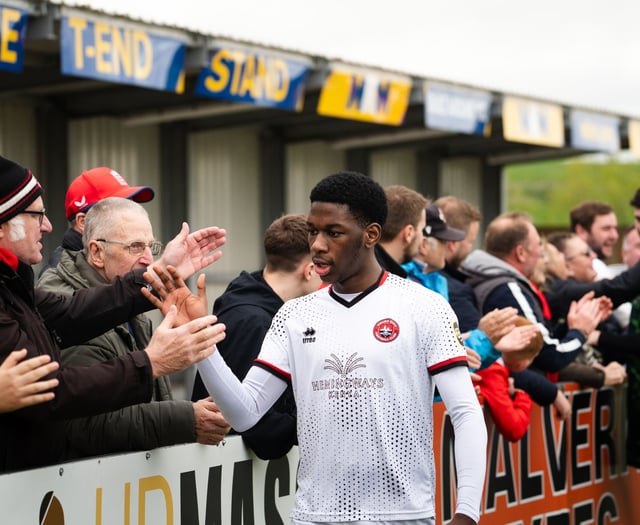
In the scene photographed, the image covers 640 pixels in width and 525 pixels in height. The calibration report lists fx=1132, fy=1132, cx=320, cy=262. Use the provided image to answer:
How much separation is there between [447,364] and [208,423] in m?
1.16

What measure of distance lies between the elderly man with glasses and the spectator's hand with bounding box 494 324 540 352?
165cm

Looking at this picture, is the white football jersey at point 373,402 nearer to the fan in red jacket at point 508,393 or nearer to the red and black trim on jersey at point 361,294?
the red and black trim on jersey at point 361,294

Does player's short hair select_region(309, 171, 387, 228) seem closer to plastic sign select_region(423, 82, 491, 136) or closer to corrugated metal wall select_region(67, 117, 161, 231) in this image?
corrugated metal wall select_region(67, 117, 161, 231)

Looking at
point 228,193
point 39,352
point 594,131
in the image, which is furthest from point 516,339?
point 594,131

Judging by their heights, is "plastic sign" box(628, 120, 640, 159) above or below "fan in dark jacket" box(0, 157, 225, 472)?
above

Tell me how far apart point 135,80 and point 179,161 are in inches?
185

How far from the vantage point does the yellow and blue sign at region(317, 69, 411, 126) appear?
13.2 m

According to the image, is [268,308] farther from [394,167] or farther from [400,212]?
[394,167]

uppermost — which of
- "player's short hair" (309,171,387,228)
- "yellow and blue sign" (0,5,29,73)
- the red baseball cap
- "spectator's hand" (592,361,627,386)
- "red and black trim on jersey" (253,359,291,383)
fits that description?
"yellow and blue sign" (0,5,29,73)

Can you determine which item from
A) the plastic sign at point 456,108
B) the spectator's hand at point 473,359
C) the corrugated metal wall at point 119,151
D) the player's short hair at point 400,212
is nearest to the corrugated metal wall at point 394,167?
the plastic sign at point 456,108

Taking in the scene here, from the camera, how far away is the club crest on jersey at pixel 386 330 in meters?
3.51

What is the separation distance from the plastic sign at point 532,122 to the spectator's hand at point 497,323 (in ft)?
33.9

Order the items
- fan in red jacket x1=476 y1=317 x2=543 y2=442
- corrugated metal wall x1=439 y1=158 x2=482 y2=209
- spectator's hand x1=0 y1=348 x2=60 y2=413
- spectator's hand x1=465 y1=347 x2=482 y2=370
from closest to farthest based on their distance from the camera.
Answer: spectator's hand x1=0 y1=348 x2=60 y2=413 → spectator's hand x1=465 y1=347 x2=482 y2=370 → fan in red jacket x1=476 y1=317 x2=543 y2=442 → corrugated metal wall x1=439 y1=158 x2=482 y2=209

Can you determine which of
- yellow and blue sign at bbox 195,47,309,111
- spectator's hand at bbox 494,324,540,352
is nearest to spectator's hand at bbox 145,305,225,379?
spectator's hand at bbox 494,324,540,352
